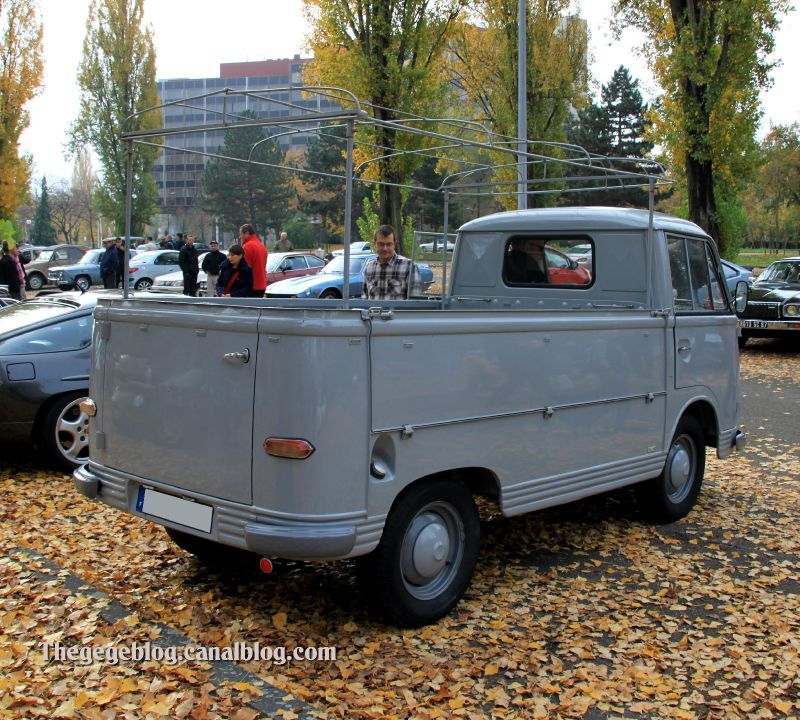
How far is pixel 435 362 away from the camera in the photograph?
4.05m

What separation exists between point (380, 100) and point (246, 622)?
775 inches

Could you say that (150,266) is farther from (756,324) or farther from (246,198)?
(246,198)

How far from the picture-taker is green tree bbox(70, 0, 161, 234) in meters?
53.1

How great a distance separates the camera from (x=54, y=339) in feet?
23.5

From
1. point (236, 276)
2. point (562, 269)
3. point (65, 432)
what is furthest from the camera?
point (236, 276)

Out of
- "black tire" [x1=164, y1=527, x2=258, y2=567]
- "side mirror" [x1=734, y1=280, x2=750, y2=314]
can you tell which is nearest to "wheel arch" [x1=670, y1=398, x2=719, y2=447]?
"side mirror" [x1=734, y1=280, x2=750, y2=314]

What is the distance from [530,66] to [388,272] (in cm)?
2630

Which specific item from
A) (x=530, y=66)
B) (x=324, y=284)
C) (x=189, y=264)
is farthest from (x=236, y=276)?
(x=530, y=66)

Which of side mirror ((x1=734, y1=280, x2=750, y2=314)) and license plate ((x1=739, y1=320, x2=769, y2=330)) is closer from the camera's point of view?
side mirror ((x1=734, y1=280, x2=750, y2=314))

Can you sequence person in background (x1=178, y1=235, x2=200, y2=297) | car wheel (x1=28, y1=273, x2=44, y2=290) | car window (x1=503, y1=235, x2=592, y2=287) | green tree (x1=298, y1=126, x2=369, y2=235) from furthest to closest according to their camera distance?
green tree (x1=298, y1=126, x2=369, y2=235) → car wheel (x1=28, y1=273, x2=44, y2=290) → person in background (x1=178, y1=235, x2=200, y2=297) → car window (x1=503, y1=235, x2=592, y2=287)

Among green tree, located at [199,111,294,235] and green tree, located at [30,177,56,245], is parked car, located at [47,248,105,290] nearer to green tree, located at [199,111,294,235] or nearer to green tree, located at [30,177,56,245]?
green tree, located at [199,111,294,235]

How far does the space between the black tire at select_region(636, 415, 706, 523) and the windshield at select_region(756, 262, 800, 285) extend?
11521mm

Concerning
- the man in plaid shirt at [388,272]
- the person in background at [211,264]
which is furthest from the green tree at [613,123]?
the man in plaid shirt at [388,272]

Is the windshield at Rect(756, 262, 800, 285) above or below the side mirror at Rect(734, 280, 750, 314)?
above
